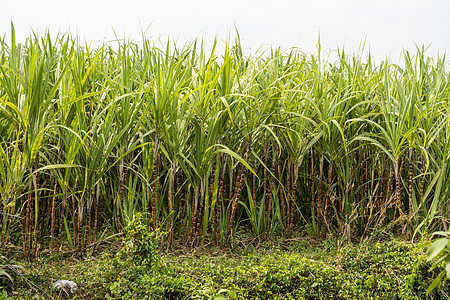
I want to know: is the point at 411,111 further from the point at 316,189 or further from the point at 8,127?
the point at 8,127

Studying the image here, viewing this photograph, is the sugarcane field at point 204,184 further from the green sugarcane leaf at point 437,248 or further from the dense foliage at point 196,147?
the green sugarcane leaf at point 437,248

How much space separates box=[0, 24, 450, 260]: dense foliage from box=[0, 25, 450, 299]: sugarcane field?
0.05 feet

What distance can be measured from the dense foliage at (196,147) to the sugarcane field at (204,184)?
0.02 metres

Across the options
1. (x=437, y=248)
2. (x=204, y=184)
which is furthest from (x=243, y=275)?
(x=437, y=248)

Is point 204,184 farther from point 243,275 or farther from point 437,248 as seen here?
point 437,248

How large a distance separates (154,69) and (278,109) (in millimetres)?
946

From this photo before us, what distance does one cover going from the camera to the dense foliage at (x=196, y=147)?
267 cm

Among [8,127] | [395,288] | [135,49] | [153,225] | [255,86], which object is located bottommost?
[395,288]

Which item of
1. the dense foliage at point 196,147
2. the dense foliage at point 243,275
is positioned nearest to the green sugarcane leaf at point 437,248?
the dense foliage at point 243,275

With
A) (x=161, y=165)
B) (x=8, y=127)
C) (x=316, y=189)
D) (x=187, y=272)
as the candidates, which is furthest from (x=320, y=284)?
(x=8, y=127)

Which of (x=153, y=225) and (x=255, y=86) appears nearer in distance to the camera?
(x=153, y=225)

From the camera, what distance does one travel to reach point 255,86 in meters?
3.27

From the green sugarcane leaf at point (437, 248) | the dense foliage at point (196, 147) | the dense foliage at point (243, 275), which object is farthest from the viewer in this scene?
the dense foliage at point (196, 147)

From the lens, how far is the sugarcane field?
8.06 ft
